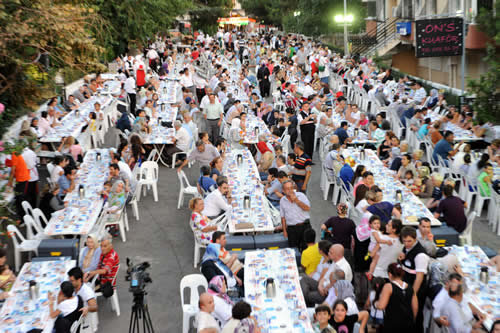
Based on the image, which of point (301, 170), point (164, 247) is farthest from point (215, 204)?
point (301, 170)

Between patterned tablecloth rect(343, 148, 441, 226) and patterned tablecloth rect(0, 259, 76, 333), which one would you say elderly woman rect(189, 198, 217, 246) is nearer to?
patterned tablecloth rect(0, 259, 76, 333)

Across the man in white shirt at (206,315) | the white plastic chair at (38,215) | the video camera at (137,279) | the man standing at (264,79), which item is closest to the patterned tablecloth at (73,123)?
the white plastic chair at (38,215)

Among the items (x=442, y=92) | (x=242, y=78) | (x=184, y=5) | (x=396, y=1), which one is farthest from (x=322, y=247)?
(x=396, y=1)

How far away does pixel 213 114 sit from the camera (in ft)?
50.1

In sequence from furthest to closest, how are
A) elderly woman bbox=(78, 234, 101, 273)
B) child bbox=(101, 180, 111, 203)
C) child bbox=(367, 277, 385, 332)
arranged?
child bbox=(101, 180, 111, 203)
elderly woman bbox=(78, 234, 101, 273)
child bbox=(367, 277, 385, 332)

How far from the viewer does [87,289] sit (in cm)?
727

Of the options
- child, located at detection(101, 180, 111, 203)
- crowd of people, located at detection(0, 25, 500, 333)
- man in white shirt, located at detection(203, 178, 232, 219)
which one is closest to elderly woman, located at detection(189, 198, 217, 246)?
crowd of people, located at detection(0, 25, 500, 333)

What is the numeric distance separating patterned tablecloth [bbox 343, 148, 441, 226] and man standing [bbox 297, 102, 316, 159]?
1.92 m

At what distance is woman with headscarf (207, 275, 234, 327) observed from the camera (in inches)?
263

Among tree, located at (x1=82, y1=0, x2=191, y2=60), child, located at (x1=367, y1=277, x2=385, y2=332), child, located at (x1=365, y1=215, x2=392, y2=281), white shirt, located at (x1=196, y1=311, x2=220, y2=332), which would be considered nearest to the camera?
white shirt, located at (x1=196, y1=311, x2=220, y2=332)

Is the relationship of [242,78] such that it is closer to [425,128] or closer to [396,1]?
[425,128]

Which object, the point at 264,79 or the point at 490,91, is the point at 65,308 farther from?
the point at 264,79

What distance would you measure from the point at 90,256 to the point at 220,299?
232 centimetres

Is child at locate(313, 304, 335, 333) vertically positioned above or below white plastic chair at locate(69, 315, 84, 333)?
above
